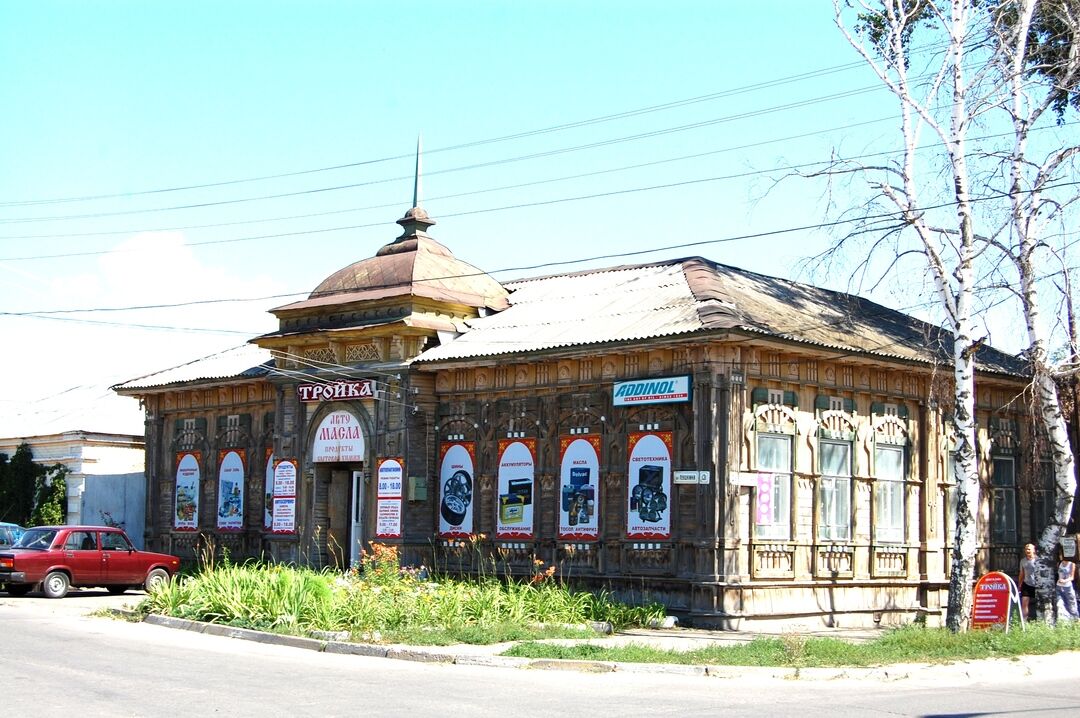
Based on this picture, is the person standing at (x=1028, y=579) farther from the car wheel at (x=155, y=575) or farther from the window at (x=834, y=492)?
the car wheel at (x=155, y=575)

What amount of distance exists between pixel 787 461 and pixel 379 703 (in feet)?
40.4

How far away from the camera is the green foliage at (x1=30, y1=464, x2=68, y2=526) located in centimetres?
3728

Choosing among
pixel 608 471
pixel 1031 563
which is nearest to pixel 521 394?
pixel 608 471

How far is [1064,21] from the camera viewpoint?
22.2 metres

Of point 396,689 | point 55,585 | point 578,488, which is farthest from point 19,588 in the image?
point 396,689

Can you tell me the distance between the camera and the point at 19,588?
86.3ft

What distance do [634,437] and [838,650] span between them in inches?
279

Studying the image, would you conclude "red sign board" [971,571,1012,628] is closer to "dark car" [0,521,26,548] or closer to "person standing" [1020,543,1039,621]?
"person standing" [1020,543,1039,621]

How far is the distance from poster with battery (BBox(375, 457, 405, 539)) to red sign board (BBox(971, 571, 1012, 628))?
38.6 ft

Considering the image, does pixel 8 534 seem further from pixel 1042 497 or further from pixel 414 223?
pixel 1042 497

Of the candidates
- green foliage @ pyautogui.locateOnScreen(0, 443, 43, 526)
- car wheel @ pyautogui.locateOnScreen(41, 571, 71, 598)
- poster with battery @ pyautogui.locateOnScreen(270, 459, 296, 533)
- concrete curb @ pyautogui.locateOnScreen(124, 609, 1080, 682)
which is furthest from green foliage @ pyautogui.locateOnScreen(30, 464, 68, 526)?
concrete curb @ pyautogui.locateOnScreen(124, 609, 1080, 682)

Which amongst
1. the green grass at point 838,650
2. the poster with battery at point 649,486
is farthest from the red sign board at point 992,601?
the poster with battery at point 649,486

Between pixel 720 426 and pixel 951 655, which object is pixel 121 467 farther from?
pixel 951 655

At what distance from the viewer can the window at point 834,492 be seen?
2308cm
